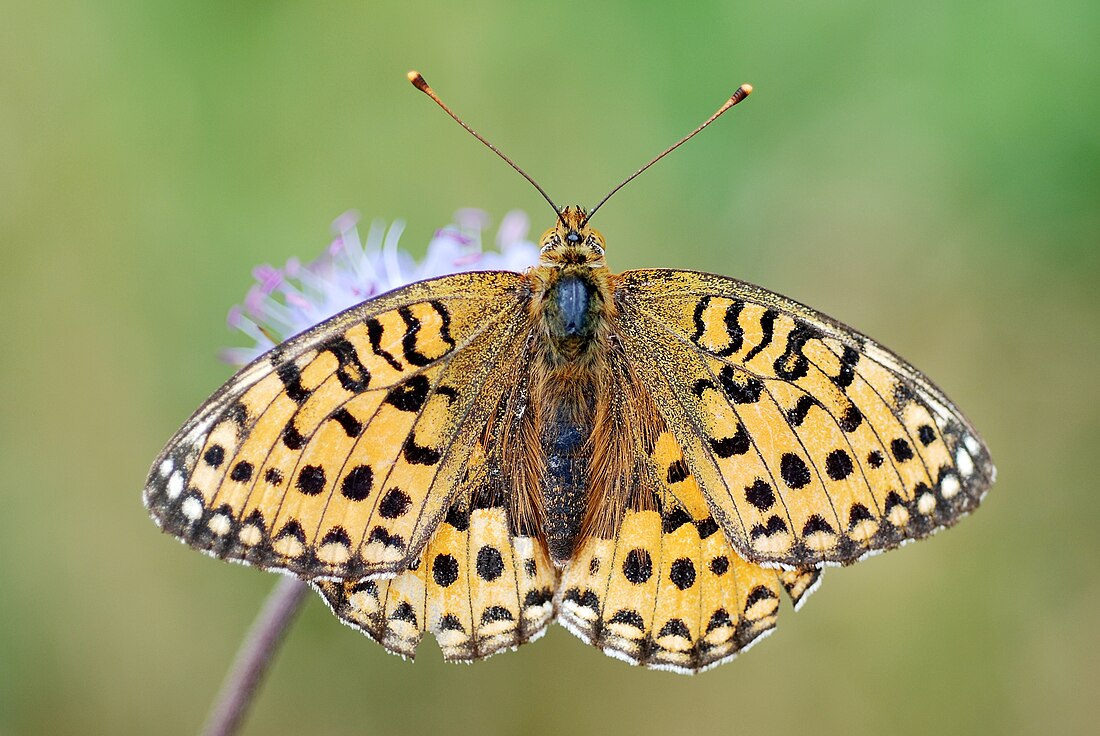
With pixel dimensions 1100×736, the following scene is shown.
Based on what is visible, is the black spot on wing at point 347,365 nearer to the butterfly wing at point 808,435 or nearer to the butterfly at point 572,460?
the butterfly at point 572,460

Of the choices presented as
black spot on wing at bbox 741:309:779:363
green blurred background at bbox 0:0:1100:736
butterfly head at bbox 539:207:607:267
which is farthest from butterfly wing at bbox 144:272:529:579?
green blurred background at bbox 0:0:1100:736

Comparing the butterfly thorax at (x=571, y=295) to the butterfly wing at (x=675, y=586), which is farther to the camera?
the butterfly thorax at (x=571, y=295)

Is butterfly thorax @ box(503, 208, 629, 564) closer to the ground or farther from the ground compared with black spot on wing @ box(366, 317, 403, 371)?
farther from the ground

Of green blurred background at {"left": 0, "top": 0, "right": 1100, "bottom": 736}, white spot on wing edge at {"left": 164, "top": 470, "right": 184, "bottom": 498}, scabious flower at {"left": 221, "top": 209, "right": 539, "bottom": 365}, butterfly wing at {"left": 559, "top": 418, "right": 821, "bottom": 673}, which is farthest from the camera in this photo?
green blurred background at {"left": 0, "top": 0, "right": 1100, "bottom": 736}

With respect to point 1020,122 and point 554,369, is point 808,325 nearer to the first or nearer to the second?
point 554,369

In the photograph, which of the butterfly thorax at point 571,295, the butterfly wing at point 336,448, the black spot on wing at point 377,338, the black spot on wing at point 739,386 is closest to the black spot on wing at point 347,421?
the butterfly wing at point 336,448

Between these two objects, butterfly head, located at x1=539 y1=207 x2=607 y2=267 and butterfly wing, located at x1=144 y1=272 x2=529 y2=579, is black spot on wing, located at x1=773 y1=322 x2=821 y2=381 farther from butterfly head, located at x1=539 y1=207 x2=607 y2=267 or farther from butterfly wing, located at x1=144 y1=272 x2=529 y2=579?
butterfly wing, located at x1=144 y1=272 x2=529 y2=579
